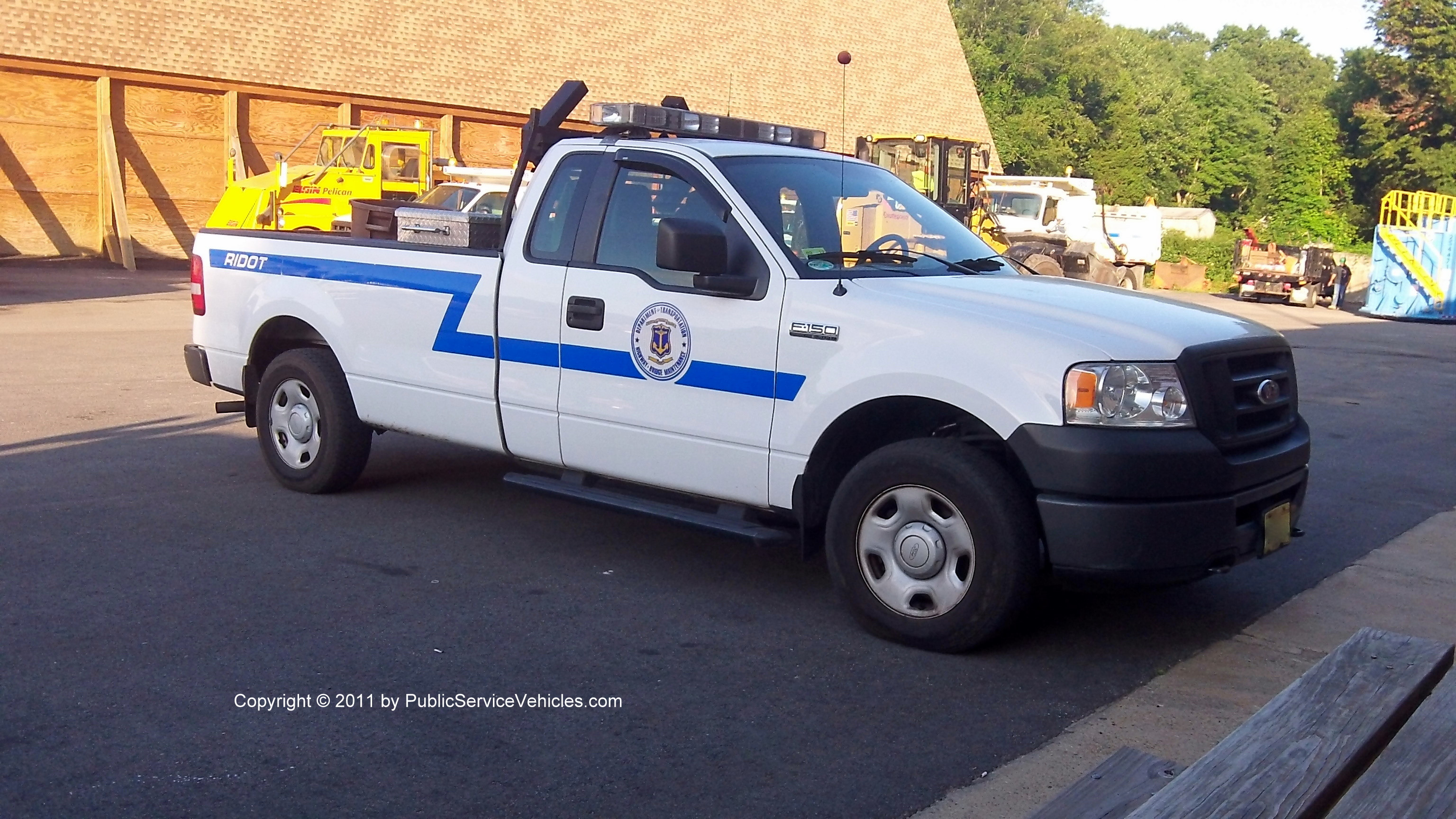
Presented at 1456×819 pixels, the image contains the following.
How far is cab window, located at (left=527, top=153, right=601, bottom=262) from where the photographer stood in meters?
6.36

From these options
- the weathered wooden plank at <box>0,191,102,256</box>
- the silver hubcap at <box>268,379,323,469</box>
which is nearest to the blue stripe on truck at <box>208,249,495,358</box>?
the silver hubcap at <box>268,379,323,469</box>

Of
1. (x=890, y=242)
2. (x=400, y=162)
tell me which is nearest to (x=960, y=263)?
(x=890, y=242)

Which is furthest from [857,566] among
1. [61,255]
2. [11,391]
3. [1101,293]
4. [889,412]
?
[61,255]

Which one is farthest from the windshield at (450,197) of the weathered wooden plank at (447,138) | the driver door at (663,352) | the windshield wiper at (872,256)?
the windshield wiper at (872,256)

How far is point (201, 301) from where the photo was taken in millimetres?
8016

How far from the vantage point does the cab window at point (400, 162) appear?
83.6 feet

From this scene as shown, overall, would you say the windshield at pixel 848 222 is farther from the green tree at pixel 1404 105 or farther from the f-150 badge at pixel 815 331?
the green tree at pixel 1404 105

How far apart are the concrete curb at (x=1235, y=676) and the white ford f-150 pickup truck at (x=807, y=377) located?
0.43 meters

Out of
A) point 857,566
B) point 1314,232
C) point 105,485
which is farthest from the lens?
point 1314,232

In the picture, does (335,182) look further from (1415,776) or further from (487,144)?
(1415,776)

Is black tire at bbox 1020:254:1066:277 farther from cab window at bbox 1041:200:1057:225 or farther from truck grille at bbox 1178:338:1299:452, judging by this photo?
truck grille at bbox 1178:338:1299:452

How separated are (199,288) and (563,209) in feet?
9.30

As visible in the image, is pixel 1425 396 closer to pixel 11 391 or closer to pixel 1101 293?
pixel 1101 293

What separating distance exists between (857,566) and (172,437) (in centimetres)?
563
